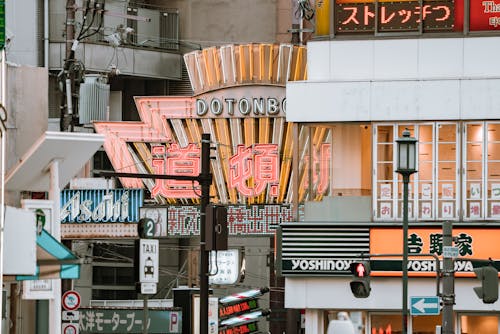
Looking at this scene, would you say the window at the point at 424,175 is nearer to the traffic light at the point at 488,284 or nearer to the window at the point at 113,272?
the traffic light at the point at 488,284

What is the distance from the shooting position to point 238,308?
4231 centimetres

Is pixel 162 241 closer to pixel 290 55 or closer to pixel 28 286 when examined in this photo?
pixel 290 55

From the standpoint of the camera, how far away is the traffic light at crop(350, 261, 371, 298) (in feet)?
98.5

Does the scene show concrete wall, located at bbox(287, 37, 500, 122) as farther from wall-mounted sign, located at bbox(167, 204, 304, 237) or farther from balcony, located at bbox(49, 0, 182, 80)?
balcony, located at bbox(49, 0, 182, 80)

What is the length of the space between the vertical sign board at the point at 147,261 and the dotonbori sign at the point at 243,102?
20.7 meters

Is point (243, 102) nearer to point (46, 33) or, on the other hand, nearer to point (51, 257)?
point (46, 33)

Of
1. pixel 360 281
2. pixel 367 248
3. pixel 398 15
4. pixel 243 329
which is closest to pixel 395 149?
pixel 367 248

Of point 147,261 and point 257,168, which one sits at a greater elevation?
point 257,168

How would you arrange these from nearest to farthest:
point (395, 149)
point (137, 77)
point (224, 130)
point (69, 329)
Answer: point (395, 149)
point (69, 329)
point (224, 130)
point (137, 77)

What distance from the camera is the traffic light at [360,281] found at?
3003cm

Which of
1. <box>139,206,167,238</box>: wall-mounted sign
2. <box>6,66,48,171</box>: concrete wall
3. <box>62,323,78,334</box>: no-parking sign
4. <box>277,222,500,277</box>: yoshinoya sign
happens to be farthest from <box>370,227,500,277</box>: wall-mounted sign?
<box>6,66,48,171</box>: concrete wall

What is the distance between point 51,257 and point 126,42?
37531 millimetres

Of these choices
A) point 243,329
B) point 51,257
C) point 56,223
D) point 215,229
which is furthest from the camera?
point 243,329

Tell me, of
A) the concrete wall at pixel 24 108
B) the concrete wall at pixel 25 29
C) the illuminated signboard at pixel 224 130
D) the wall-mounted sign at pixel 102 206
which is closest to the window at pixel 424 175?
the illuminated signboard at pixel 224 130
